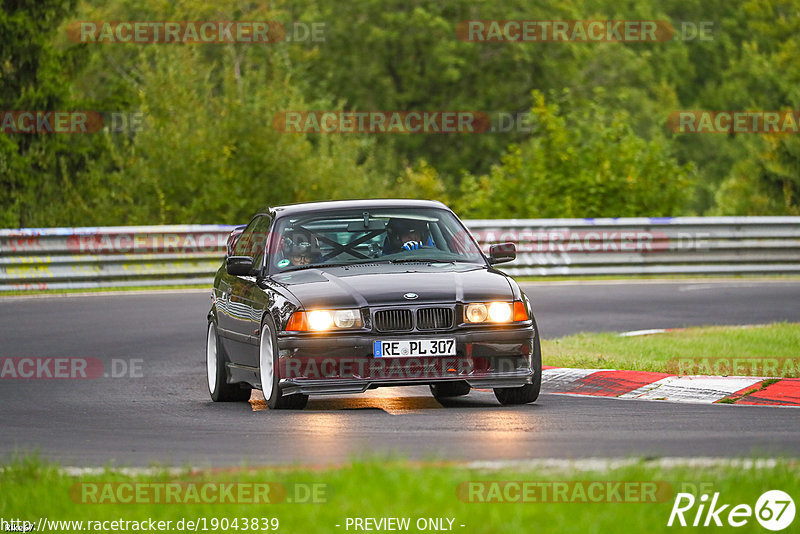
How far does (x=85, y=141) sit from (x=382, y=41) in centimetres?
2623

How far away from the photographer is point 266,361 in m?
11.5

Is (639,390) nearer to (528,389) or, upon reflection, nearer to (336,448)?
(528,389)

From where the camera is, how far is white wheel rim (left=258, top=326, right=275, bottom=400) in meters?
11.4

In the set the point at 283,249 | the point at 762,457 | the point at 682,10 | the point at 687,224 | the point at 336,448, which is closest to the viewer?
the point at 762,457

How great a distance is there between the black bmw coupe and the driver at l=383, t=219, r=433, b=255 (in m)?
0.01

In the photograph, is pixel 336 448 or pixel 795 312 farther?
pixel 795 312

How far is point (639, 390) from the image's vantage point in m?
12.5

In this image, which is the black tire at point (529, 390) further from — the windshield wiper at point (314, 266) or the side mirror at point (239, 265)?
the side mirror at point (239, 265)

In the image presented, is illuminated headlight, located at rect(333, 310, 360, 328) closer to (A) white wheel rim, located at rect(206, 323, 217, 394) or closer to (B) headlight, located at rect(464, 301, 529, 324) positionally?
(B) headlight, located at rect(464, 301, 529, 324)

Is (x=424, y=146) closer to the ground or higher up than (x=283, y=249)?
closer to the ground

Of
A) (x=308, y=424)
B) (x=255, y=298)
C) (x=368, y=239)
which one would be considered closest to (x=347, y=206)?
(x=368, y=239)

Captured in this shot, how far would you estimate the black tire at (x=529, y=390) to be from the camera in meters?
11.4

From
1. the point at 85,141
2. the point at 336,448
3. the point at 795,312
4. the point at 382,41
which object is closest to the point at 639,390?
the point at 336,448

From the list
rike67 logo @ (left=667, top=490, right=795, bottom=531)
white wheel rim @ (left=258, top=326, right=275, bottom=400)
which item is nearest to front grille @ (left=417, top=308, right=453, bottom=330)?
white wheel rim @ (left=258, top=326, right=275, bottom=400)
